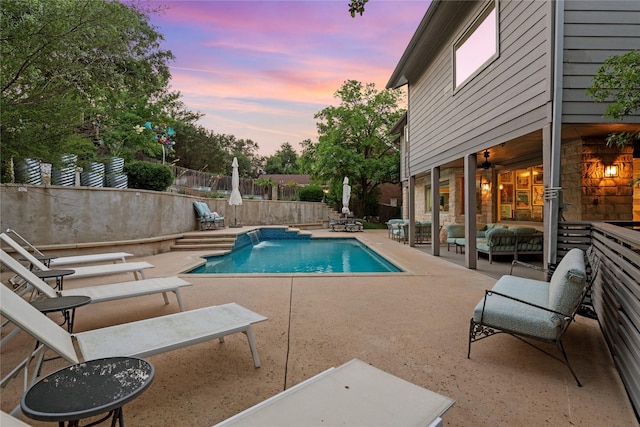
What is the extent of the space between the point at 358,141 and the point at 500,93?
1501 centimetres

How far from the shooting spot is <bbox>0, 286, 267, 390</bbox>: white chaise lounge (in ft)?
5.78

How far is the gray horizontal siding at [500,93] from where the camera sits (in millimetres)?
4414

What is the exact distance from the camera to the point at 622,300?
2412mm

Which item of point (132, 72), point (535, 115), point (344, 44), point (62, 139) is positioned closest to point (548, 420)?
point (535, 115)

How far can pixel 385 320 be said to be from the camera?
3584 millimetres

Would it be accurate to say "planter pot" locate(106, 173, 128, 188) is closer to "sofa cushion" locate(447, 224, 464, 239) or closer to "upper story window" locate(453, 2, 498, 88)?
"upper story window" locate(453, 2, 498, 88)

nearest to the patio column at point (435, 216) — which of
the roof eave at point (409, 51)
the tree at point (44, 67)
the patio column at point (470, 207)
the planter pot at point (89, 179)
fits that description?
the patio column at point (470, 207)

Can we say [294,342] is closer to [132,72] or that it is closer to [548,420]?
[548,420]

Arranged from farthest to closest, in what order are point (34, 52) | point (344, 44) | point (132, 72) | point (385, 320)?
point (132, 72) → point (344, 44) → point (385, 320) → point (34, 52)

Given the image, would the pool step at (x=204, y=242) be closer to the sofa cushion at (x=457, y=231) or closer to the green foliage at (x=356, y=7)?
the sofa cushion at (x=457, y=231)

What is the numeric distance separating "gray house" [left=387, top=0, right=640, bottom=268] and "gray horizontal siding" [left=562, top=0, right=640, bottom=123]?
0.01 metres

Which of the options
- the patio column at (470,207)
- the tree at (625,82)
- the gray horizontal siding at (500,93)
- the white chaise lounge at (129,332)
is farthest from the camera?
the patio column at (470,207)

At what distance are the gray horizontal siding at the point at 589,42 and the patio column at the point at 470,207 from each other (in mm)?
2384

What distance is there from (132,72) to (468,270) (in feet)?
51.7
